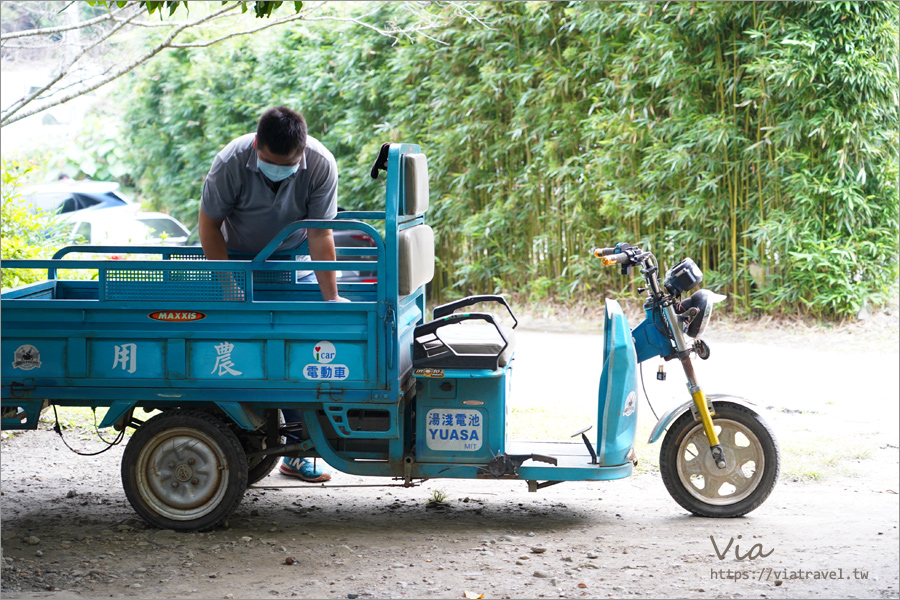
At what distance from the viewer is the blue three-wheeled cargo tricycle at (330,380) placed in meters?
4.07

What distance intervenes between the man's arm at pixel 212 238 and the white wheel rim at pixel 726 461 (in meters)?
1.95

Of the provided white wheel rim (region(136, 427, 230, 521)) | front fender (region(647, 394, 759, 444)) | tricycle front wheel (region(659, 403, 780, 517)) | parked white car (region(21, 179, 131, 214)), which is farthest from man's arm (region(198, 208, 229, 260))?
parked white car (region(21, 179, 131, 214))

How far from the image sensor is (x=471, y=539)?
13.7 feet

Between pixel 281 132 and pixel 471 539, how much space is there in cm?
201

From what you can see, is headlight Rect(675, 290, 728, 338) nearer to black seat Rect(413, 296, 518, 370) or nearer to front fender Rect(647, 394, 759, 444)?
front fender Rect(647, 394, 759, 444)

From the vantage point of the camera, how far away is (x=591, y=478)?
417cm

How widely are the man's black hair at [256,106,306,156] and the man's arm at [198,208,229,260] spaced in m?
0.48

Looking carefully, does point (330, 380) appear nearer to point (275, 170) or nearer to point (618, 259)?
point (275, 170)

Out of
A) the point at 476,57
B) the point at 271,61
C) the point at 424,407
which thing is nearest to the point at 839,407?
the point at 424,407

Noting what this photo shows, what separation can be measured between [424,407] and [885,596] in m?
1.98

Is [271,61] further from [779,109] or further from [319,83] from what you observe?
[779,109]

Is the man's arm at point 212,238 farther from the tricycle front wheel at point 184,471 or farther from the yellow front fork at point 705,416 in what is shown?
the yellow front fork at point 705,416

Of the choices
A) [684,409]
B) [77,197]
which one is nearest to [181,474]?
[684,409]

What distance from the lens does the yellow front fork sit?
4234 mm
